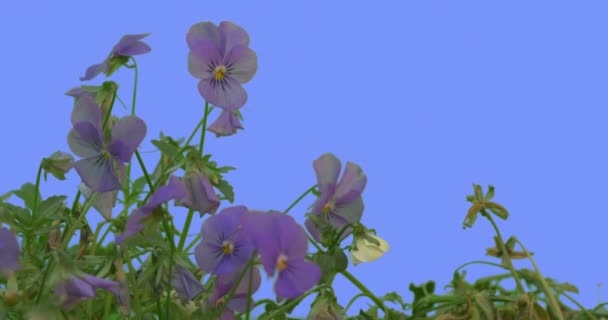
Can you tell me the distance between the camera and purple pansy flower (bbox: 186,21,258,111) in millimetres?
1182

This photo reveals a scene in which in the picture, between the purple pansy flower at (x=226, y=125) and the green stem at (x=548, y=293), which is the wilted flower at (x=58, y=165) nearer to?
the purple pansy flower at (x=226, y=125)

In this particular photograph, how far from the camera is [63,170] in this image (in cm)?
126

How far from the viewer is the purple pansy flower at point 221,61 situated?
3.88 feet

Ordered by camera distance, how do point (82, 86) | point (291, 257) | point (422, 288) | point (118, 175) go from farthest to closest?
point (422, 288) < point (82, 86) < point (118, 175) < point (291, 257)

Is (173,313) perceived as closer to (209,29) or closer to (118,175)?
(118,175)

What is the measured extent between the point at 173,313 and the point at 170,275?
0.45 ft

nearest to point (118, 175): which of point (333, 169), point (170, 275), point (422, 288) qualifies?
point (170, 275)

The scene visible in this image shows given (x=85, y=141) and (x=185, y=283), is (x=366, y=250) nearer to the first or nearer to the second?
(x=185, y=283)

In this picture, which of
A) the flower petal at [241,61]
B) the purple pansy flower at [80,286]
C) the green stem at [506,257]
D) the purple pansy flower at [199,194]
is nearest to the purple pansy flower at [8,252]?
the purple pansy flower at [80,286]

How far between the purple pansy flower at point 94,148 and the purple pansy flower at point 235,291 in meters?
0.14

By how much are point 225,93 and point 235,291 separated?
206 millimetres

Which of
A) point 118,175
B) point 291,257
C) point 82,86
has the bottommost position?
point 291,257

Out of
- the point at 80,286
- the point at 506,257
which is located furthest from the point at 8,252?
the point at 506,257

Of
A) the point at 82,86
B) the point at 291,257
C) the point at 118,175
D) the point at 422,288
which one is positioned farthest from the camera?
the point at 422,288
